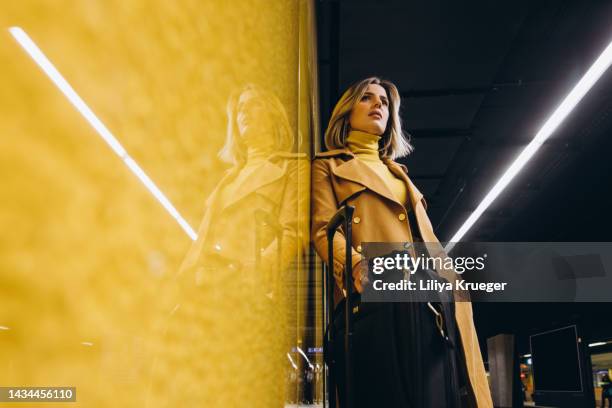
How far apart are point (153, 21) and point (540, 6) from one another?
4658 mm

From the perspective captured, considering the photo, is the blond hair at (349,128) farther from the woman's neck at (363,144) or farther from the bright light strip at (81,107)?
the bright light strip at (81,107)

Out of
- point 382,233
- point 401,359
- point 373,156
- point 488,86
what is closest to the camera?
point 401,359

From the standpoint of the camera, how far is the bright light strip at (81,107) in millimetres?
135

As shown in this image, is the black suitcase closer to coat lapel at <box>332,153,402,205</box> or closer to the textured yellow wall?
coat lapel at <box>332,153,402,205</box>

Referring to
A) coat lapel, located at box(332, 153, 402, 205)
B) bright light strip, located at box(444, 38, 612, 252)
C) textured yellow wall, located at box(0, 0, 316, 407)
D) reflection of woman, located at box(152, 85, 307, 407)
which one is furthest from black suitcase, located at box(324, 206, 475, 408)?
bright light strip, located at box(444, 38, 612, 252)

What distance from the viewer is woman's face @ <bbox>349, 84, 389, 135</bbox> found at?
1.78 metres

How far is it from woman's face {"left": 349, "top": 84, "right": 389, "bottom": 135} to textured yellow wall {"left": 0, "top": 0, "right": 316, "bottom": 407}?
1.36m

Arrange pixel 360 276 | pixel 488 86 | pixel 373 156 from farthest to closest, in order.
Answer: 1. pixel 488 86
2. pixel 373 156
3. pixel 360 276

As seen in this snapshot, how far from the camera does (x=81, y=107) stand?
17 cm

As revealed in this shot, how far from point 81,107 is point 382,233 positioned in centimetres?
Answer: 137

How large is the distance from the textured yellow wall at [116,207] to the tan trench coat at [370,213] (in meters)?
1.04

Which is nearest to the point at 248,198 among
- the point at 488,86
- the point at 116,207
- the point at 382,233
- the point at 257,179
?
the point at 257,179

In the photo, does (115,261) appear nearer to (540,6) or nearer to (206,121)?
(206,121)

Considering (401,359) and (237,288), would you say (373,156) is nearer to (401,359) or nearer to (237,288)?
(401,359)
